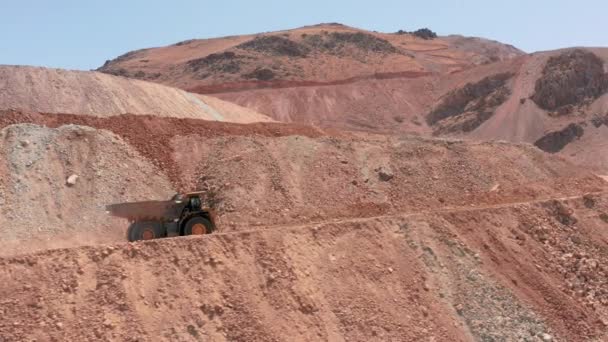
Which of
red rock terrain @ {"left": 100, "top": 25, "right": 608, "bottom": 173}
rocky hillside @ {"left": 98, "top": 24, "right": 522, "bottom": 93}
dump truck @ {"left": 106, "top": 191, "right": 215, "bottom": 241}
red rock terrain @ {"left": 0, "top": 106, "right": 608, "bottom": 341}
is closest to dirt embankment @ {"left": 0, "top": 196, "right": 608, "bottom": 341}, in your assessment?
red rock terrain @ {"left": 0, "top": 106, "right": 608, "bottom": 341}

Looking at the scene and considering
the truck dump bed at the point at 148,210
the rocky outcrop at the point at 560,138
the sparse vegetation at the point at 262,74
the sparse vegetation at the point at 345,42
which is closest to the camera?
the truck dump bed at the point at 148,210

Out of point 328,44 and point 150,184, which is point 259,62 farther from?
point 150,184

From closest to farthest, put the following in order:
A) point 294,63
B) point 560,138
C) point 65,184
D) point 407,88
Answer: point 65,184, point 560,138, point 407,88, point 294,63

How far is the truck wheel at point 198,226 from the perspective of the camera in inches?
659

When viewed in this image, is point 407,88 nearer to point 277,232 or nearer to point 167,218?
point 167,218

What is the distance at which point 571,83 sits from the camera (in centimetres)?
4759

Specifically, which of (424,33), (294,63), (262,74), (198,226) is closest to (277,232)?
(198,226)

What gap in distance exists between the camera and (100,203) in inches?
Result: 766

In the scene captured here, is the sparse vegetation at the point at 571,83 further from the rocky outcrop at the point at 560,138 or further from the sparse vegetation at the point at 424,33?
the sparse vegetation at the point at 424,33

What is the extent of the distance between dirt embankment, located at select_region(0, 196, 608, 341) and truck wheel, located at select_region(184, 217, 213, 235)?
6.86 ft

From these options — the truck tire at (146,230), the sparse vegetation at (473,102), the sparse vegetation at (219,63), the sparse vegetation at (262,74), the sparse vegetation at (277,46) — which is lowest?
the truck tire at (146,230)

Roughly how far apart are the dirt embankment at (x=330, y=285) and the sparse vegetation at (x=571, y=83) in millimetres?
30289

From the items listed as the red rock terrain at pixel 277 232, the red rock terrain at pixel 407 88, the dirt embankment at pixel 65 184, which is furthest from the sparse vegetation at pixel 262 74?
the dirt embankment at pixel 65 184

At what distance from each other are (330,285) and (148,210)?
16.5ft
